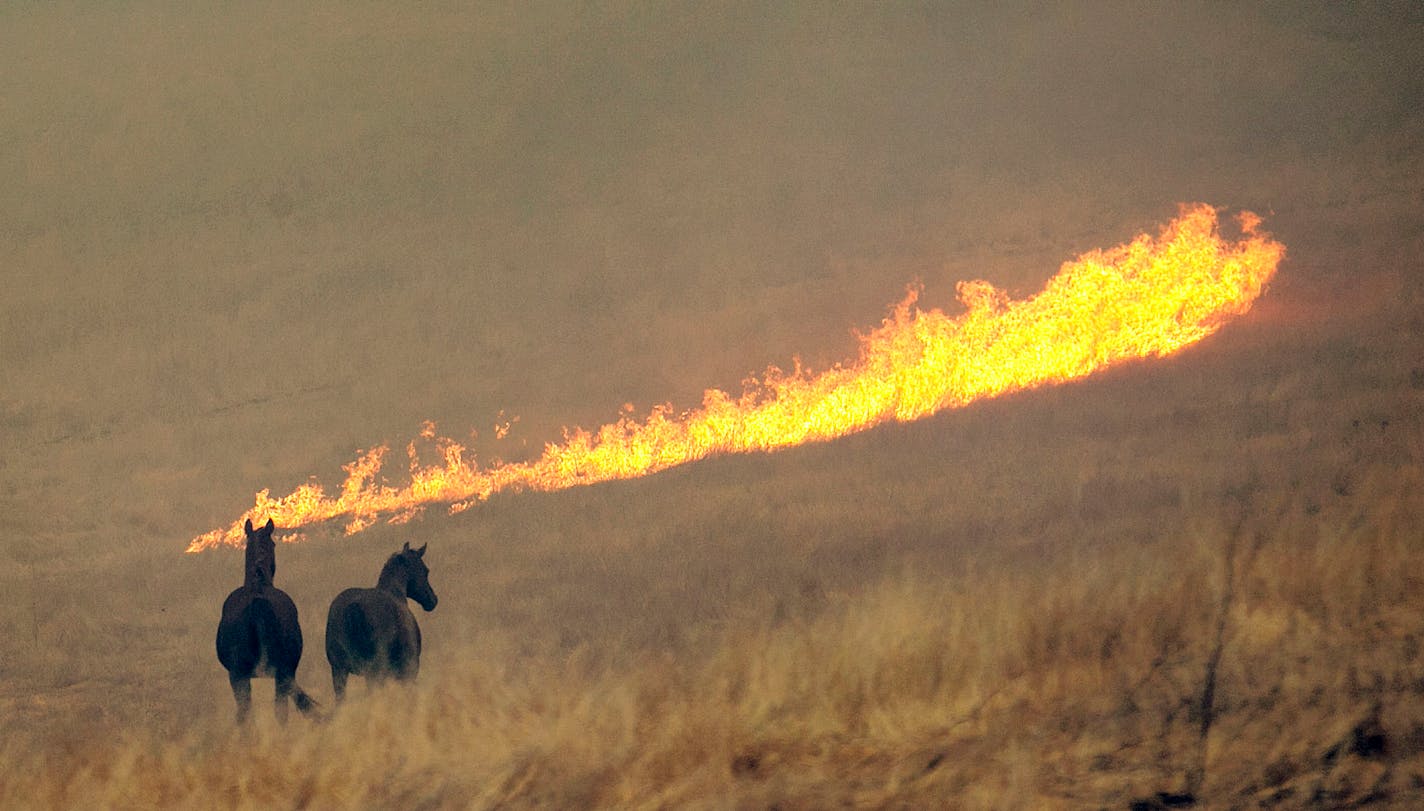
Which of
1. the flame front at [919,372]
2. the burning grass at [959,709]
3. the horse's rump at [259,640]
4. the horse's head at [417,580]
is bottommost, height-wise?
the burning grass at [959,709]

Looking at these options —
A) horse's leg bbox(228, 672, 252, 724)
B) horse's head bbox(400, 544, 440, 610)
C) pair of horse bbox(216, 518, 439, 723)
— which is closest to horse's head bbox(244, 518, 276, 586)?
pair of horse bbox(216, 518, 439, 723)

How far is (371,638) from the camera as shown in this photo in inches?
400

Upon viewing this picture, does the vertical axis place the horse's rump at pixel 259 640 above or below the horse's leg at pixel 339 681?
above

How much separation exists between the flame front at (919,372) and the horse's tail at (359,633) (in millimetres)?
5077

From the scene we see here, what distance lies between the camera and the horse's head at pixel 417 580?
10.9 m

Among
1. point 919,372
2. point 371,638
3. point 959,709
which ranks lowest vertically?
point 959,709

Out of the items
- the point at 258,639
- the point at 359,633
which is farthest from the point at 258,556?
the point at 359,633

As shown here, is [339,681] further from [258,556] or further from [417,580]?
[258,556]

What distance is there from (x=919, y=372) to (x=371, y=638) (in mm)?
7754

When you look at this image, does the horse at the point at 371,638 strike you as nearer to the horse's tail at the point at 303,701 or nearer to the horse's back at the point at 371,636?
the horse's back at the point at 371,636

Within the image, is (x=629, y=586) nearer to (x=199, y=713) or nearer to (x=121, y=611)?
(x=199, y=713)

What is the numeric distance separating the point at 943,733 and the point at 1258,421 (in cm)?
640

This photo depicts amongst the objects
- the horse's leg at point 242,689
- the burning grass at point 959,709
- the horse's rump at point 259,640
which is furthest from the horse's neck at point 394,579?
the burning grass at point 959,709

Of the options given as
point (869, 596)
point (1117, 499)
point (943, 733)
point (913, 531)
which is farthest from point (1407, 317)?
point (943, 733)
